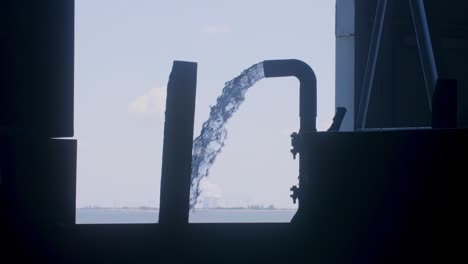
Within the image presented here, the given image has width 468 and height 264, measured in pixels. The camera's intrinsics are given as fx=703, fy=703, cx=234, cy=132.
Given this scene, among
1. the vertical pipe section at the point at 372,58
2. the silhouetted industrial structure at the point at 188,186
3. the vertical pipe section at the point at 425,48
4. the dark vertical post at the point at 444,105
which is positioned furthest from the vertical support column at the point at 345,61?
the silhouetted industrial structure at the point at 188,186

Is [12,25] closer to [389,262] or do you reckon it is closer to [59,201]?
[59,201]

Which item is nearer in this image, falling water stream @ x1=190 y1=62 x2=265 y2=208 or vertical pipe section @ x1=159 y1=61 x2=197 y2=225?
vertical pipe section @ x1=159 y1=61 x2=197 y2=225

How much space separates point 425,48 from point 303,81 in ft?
2.03

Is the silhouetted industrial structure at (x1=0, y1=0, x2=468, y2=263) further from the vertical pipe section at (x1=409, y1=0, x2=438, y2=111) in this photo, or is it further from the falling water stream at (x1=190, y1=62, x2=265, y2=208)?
the falling water stream at (x1=190, y1=62, x2=265, y2=208)

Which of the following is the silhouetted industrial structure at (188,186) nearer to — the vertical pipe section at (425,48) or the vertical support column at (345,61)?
the vertical pipe section at (425,48)

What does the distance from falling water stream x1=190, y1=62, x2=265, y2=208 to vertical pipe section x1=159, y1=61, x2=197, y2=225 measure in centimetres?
125

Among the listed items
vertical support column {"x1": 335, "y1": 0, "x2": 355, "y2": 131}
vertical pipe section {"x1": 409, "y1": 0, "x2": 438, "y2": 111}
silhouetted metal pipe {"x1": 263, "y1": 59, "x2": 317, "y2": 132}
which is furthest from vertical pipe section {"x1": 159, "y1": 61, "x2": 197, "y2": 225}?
vertical support column {"x1": 335, "y1": 0, "x2": 355, "y2": 131}

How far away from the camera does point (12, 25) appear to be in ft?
8.14

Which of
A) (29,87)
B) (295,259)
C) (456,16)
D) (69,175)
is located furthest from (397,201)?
(456,16)

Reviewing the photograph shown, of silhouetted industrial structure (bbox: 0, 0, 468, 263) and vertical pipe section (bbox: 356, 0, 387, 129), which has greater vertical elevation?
vertical pipe section (bbox: 356, 0, 387, 129)

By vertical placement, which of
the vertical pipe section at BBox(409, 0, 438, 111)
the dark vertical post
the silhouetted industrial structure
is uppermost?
the vertical pipe section at BBox(409, 0, 438, 111)

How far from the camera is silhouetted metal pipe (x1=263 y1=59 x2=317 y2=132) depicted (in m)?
3.40

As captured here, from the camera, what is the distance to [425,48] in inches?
136

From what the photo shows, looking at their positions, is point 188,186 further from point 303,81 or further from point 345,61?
point 345,61
